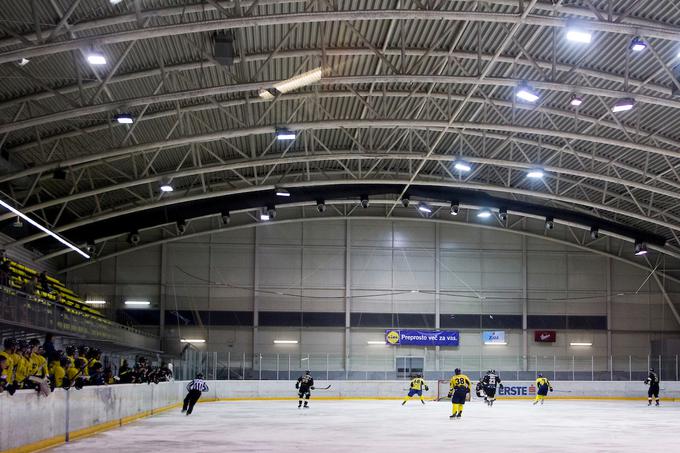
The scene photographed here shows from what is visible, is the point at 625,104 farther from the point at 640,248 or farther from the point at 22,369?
the point at 640,248

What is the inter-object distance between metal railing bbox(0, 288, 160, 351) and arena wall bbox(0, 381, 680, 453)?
12.0 feet

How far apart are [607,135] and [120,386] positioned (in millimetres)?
22307

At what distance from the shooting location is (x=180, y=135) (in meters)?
31.4

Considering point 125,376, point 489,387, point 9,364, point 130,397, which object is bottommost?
point 489,387

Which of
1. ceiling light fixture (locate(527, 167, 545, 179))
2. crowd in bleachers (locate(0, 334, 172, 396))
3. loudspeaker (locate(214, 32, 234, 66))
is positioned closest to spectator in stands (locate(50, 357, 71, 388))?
crowd in bleachers (locate(0, 334, 172, 396))

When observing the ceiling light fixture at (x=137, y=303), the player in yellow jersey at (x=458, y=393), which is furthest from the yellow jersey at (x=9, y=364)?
the ceiling light fixture at (x=137, y=303)

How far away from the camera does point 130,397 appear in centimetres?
2320

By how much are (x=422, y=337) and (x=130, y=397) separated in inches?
1114

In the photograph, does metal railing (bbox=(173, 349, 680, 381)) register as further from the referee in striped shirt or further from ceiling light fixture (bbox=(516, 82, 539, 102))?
ceiling light fixture (bbox=(516, 82, 539, 102))

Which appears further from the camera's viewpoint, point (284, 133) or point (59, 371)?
point (284, 133)

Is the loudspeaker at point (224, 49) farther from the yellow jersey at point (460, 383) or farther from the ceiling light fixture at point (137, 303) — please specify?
the ceiling light fixture at point (137, 303)

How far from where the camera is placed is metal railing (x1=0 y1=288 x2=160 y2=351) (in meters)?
23.0

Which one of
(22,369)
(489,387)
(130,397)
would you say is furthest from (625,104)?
(22,369)

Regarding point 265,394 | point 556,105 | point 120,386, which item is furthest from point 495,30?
point 265,394
